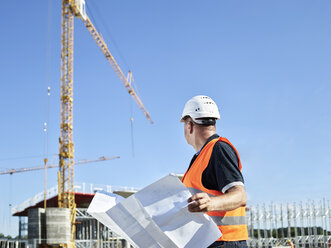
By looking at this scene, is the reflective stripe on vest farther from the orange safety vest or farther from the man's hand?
the man's hand

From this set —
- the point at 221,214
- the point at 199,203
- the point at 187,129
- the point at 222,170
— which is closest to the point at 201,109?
the point at 187,129

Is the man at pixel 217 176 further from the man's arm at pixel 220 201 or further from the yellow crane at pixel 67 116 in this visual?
the yellow crane at pixel 67 116

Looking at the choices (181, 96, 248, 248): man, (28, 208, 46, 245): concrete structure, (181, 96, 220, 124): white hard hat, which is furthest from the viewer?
(28, 208, 46, 245): concrete structure

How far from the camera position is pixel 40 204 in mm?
48219

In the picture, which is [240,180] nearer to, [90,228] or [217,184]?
[217,184]

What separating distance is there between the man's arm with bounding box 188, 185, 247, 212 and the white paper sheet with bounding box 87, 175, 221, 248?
0.06m

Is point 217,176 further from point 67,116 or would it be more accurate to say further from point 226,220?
point 67,116

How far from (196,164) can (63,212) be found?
40.4m

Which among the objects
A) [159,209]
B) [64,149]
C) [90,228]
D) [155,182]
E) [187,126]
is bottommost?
[90,228]

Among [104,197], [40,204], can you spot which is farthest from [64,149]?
[104,197]

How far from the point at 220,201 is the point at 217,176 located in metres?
0.25

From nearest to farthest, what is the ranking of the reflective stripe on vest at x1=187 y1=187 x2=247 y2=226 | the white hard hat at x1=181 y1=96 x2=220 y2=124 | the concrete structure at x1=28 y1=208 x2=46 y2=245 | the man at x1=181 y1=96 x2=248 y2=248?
1. the man at x1=181 y1=96 x2=248 y2=248
2. the reflective stripe on vest at x1=187 y1=187 x2=247 y2=226
3. the white hard hat at x1=181 y1=96 x2=220 y2=124
4. the concrete structure at x1=28 y1=208 x2=46 y2=245

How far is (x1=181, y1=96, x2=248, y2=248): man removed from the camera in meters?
2.18

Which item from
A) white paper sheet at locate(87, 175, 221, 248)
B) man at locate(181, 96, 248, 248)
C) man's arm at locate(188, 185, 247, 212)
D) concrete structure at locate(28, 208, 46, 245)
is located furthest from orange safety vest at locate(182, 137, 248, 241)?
concrete structure at locate(28, 208, 46, 245)
